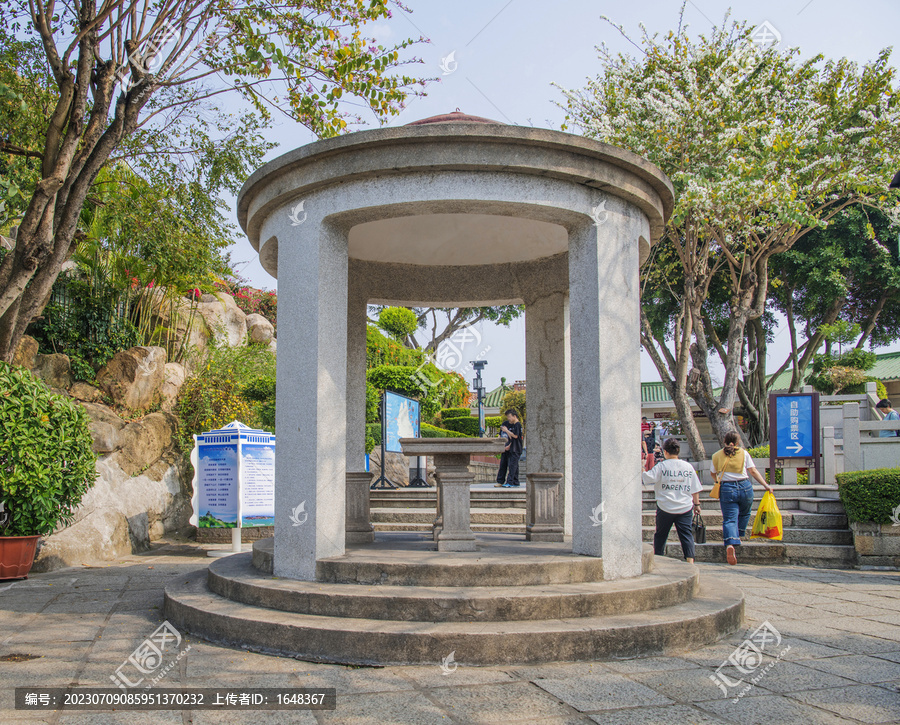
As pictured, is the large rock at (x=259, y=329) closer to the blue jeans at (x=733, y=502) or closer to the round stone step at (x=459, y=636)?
the blue jeans at (x=733, y=502)

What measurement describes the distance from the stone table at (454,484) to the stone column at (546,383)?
1677mm

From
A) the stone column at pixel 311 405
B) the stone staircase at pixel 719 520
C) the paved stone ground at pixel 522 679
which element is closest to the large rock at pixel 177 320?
the stone staircase at pixel 719 520

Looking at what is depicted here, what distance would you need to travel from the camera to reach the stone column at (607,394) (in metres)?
5.57

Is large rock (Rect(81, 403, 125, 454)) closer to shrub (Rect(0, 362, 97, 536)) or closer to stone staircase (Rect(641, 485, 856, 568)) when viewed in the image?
Answer: shrub (Rect(0, 362, 97, 536))

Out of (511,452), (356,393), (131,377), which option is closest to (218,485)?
(131,377)

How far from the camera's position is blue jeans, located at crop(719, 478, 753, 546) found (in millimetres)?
8742

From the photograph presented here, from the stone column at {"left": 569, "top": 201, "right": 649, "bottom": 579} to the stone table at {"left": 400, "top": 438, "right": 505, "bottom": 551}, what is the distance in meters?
0.84

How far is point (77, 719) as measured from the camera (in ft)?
11.2

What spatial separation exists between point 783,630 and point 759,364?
19.9m

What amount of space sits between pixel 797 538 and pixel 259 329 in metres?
15.6

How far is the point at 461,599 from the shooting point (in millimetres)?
4582

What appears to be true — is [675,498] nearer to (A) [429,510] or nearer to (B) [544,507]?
(B) [544,507]

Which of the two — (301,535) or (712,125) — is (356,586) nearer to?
(301,535)

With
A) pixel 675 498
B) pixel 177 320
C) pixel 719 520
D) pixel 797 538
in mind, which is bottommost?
pixel 797 538
